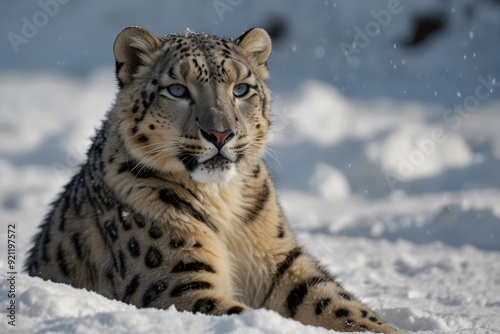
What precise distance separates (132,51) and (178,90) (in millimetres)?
417

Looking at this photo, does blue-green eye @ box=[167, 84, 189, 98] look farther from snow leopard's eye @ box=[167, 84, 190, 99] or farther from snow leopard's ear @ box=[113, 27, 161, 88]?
snow leopard's ear @ box=[113, 27, 161, 88]

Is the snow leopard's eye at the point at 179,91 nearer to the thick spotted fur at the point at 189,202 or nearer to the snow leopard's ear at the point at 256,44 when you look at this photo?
the thick spotted fur at the point at 189,202

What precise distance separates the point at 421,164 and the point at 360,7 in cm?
420

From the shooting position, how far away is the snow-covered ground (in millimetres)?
4895

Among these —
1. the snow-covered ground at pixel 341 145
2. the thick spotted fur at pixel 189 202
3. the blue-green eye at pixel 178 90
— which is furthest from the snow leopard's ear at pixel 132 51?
the snow-covered ground at pixel 341 145

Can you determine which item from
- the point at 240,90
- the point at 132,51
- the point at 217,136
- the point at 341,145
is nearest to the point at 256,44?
the point at 240,90

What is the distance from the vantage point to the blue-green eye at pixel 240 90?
4324mm

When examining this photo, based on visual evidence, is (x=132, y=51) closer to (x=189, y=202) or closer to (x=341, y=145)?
(x=189, y=202)

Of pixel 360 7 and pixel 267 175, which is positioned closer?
pixel 267 175

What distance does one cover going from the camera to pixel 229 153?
4047 millimetres

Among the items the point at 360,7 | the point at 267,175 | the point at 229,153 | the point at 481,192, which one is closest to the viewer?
the point at 229,153

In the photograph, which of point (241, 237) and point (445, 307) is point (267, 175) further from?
point (445, 307)

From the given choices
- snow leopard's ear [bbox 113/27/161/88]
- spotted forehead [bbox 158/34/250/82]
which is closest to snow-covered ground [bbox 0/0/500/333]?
spotted forehead [bbox 158/34/250/82]

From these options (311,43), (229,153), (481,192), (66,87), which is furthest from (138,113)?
(311,43)
